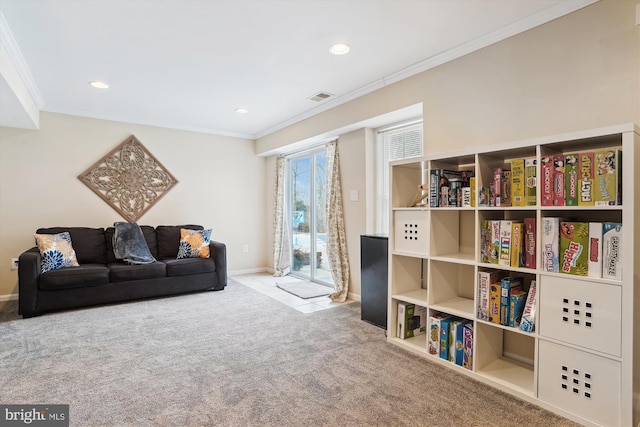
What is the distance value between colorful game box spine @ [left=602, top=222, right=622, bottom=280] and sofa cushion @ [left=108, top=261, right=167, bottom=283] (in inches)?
170

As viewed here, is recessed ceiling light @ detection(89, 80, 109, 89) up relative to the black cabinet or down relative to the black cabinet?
up

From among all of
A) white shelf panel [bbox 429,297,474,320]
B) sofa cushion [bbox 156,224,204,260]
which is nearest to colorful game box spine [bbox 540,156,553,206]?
white shelf panel [bbox 429,297,474,320]

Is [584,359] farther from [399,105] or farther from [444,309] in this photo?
[399,105]

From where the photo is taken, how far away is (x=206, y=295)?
4.46 m

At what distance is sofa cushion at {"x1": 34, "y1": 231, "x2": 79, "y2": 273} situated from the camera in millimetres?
3719

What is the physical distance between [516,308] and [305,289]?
3034mm

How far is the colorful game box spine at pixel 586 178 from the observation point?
5.89 feet

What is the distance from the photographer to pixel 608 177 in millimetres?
1733

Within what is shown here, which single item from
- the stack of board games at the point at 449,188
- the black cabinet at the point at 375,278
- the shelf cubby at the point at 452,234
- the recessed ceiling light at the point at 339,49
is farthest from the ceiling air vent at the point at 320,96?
the shelf cubby at the point at 452,234

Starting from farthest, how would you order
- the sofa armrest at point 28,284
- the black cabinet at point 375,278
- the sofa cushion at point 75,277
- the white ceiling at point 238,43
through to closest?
1. the sofa cushion at point 75,277
2. the sofa armrest at point 28,284
3. the black cabinet at point 375,278
4. the white ceiling at point 238,43

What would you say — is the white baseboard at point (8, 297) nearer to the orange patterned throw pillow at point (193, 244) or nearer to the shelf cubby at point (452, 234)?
the orange patterned throw pillow at point (193, 244)

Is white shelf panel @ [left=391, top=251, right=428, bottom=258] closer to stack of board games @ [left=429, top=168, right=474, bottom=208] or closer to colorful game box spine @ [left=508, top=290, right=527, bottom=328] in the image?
stack of board games @ [left=429, top=168, right=474, bottom=208]

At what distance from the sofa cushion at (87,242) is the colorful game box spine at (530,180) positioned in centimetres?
474

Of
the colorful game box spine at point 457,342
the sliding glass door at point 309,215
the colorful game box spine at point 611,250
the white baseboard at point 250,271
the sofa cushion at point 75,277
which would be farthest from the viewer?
the white baseboard at point 250,271
